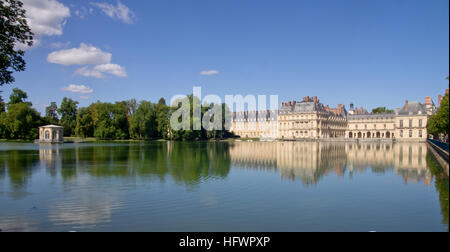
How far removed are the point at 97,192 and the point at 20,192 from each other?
2999mm

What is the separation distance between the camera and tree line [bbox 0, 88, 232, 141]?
80.4 meters

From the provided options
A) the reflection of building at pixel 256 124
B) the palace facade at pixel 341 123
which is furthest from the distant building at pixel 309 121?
the reflection of building at pixel 256 124

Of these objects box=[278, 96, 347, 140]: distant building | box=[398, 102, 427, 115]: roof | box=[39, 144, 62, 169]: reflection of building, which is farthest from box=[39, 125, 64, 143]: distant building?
box=[398, 102, 427, 115]: roof

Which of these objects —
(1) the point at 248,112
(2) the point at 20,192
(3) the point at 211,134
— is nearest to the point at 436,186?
(2) the point at 20,192

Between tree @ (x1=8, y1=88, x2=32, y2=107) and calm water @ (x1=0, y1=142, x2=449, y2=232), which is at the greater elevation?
tree @ (x1=8, y1=88, x2=32, y2=107)

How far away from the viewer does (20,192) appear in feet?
46.8

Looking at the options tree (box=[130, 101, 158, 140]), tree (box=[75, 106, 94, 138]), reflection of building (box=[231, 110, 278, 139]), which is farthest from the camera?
reflection of building (box=[231, 110, 278, 139])

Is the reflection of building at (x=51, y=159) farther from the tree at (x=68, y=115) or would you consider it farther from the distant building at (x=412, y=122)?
the distant building at (x=412, y=122)

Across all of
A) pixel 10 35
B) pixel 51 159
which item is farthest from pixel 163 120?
pixel 10 35

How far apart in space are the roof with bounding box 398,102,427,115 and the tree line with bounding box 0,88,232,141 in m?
40.6

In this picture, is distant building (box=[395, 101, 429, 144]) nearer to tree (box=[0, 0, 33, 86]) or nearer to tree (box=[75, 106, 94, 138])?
tree (box=[75, 106, 94, 138])

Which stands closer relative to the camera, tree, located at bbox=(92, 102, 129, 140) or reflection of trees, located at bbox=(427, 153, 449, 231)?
reflection of trees, located at bbox=(427, 153, 449, 231)

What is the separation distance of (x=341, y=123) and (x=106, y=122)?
6416 centimetres

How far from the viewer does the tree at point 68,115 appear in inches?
3610
